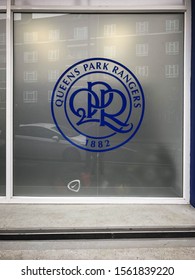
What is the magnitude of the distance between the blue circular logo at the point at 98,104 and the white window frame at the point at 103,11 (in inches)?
35.2

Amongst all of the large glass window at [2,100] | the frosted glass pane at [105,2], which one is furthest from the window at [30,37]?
the frosted glass pane at [105,2]

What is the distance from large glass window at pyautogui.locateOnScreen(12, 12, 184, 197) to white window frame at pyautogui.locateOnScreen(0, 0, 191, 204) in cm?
10

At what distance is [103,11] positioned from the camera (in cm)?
545

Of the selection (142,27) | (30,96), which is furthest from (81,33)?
(30,96)

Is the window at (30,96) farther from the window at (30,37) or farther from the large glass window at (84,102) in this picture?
the window at (30,37)

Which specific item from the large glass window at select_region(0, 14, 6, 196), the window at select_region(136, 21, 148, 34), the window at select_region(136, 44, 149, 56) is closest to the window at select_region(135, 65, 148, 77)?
the window at select_region(136, 44, 149, 56)

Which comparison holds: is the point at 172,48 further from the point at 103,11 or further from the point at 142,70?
the point at 103,11

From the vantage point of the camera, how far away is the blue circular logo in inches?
218

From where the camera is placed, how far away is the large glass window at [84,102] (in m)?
5.51

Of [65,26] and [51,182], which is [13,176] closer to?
[51,182]

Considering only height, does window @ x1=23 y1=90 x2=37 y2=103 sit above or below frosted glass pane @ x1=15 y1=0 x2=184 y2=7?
below

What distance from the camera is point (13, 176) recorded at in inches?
221

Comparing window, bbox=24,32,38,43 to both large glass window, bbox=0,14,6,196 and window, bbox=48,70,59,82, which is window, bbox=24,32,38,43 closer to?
large glass window, bbox=0,14,6,196

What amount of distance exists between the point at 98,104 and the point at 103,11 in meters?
1.80
